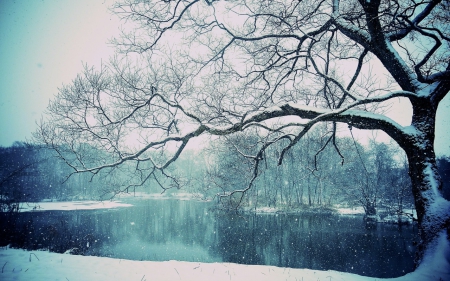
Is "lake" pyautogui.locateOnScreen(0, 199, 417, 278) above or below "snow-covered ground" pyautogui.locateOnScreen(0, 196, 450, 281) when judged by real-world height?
below

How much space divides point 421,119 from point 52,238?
65.9 feet

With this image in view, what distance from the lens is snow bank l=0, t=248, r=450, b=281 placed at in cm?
507

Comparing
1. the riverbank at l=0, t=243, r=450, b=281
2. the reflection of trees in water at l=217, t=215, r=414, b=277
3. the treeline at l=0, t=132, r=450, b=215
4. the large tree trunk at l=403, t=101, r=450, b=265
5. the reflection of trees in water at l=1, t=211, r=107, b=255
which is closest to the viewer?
the large tree trunk at l=403, t=101, r=450, b=265

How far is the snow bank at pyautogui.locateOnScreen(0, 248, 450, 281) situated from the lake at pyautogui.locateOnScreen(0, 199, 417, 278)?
593cm

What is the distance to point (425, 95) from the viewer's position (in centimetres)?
435

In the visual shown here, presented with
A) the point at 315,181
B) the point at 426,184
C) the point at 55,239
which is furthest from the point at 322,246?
the point at 315,181

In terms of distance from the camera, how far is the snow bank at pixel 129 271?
200 inches

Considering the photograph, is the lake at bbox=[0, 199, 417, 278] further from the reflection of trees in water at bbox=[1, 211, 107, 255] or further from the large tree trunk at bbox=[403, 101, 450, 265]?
the large tree trunk at bbox=[403, 101, 450, 265]

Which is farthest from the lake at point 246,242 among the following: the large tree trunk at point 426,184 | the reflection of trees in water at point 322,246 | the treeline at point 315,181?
the large tree trunk at point 426,184

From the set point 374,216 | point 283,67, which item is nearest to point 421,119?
point 283,67

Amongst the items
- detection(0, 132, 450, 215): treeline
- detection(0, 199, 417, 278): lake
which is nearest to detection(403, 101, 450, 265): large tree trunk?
detection(0, 199, 417, 278): lake

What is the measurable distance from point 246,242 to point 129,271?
11261mm

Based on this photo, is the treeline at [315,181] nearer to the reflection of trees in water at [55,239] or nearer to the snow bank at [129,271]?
the reflection of trees in water at [55,239]

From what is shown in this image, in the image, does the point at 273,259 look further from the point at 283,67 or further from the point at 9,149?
the point at 9,149
